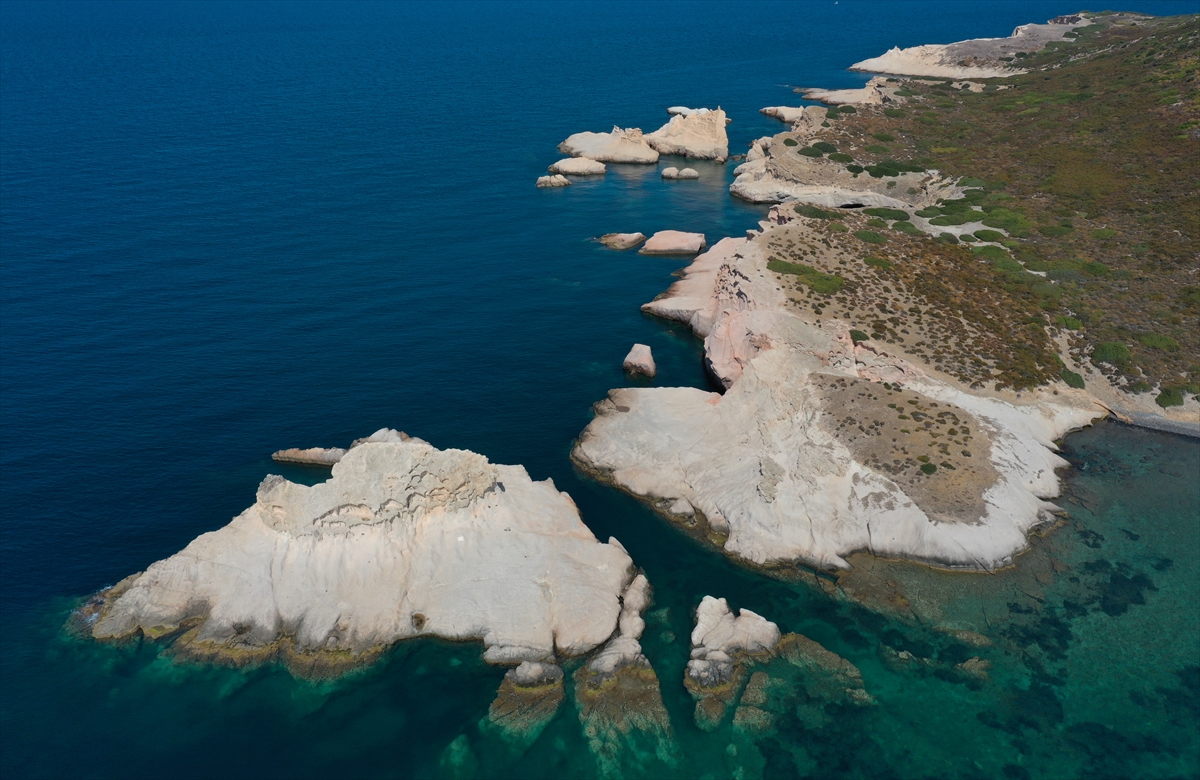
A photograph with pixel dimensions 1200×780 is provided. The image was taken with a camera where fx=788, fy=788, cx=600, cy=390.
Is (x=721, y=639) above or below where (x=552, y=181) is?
below

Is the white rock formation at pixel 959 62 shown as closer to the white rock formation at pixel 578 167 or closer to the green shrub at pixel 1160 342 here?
the white rock formation at pixel 578 167

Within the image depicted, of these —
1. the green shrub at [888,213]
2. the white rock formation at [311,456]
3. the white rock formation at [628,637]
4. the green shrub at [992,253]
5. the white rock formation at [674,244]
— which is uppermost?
the white rock formation at [311,456]

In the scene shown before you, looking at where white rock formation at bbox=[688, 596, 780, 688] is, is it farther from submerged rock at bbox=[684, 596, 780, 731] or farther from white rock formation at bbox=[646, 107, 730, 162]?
white rock formation at bbox=[646, 107, 730, 162]

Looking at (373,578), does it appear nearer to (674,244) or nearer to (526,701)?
(526,701)

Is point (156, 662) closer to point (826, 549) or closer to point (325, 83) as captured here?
point (826, 549)

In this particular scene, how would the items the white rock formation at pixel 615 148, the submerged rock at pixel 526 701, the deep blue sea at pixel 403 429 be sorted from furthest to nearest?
the white rock formation at pixel 615 148, the submerged rock at pixel 526 701, the deep blue sea at pixel 403 429

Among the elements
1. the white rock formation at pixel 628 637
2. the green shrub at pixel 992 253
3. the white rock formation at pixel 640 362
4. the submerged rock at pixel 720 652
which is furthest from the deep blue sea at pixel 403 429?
the green shrub at pixel 992 253

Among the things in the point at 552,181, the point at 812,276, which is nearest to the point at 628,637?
the point at 812,276
